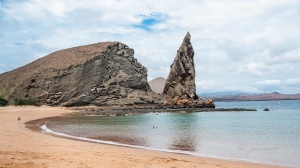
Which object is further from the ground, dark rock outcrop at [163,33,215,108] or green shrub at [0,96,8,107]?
dark rock outcrop at [163,33,215,108]

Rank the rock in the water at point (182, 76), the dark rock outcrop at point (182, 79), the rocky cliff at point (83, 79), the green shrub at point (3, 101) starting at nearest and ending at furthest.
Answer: the green shrub at point (3, 101) < the rocky cliff at point (83, 79) < the dark rock outcrop at point (182, 79) < the rock in the water at point (182, 76)

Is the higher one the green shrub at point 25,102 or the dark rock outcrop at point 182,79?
the dark rock outcrop at point 182,79

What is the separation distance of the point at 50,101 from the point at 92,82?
1270cm

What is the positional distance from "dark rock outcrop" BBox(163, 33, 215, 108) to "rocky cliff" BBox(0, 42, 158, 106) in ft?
19.6

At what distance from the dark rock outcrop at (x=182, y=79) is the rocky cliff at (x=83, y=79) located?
596 centimetres

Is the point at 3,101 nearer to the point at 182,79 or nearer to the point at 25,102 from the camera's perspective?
the point at 25,102

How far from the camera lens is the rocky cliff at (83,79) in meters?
87.1

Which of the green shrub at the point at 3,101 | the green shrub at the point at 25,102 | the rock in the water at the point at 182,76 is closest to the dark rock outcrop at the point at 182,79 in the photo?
the rock in the water at the point at 182,76

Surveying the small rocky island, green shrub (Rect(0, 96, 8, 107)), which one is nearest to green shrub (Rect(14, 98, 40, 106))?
green shrub (Rect(0, 96, 8, 107))

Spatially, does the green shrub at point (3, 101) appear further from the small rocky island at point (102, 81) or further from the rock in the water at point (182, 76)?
the rock in the water at point (182, 76)

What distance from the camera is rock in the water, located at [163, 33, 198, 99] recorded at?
97062 millimetres

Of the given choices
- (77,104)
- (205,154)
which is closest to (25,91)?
(77,104)

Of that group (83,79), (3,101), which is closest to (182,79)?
(83,79)

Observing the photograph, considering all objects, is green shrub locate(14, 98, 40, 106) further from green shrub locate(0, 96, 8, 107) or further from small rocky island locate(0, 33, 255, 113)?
small rocky island locate(0, 33, 255, 113)
